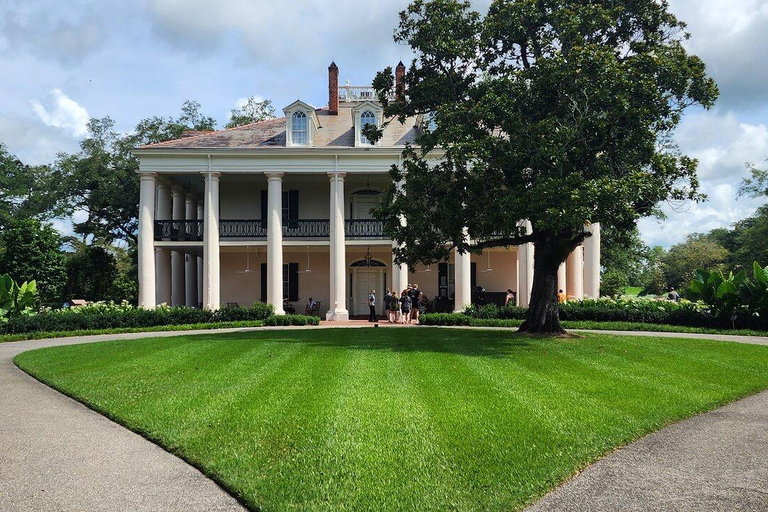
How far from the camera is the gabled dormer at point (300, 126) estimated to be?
28406 mm

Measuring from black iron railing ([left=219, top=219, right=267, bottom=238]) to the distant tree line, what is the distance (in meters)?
7.92

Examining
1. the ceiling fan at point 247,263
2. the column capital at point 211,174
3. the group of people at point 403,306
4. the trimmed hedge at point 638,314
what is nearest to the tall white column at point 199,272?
the ceiling fan at point 247,263

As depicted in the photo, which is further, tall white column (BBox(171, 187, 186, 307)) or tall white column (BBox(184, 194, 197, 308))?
tall white column (BBox(184, 194, 197, 308))

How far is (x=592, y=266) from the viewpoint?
2925 centimetres

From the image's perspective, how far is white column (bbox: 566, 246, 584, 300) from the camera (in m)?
30.1

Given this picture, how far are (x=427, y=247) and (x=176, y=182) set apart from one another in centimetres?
1855

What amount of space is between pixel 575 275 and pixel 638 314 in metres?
7.13

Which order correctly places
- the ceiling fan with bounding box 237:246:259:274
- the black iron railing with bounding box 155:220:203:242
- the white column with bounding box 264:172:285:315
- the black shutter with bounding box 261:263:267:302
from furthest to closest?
1. the black shutter with bounding box 261:263:267:302
2. the ceiling fan with bounding box 237:246:259:274
3. the black iron railing with bounding box 155:220:203:242
4. the white column with bounding box 264:172:285:315

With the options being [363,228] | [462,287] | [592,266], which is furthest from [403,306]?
[592,266]

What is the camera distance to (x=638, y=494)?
5207 millimetres

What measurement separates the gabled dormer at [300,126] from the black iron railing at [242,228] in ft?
14.9

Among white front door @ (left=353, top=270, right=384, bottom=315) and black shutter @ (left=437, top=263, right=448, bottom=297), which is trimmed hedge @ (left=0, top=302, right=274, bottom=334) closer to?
white front door @ (left=353, top=270, right=384, bottom=315)

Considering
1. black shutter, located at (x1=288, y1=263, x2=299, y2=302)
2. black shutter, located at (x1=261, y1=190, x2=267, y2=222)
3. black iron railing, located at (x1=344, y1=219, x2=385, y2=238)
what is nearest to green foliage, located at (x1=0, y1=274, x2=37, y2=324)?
black shutter, located at (x1=261, y1=190, x2=267, y2=222)

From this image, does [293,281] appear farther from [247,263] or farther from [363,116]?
[363,116]
